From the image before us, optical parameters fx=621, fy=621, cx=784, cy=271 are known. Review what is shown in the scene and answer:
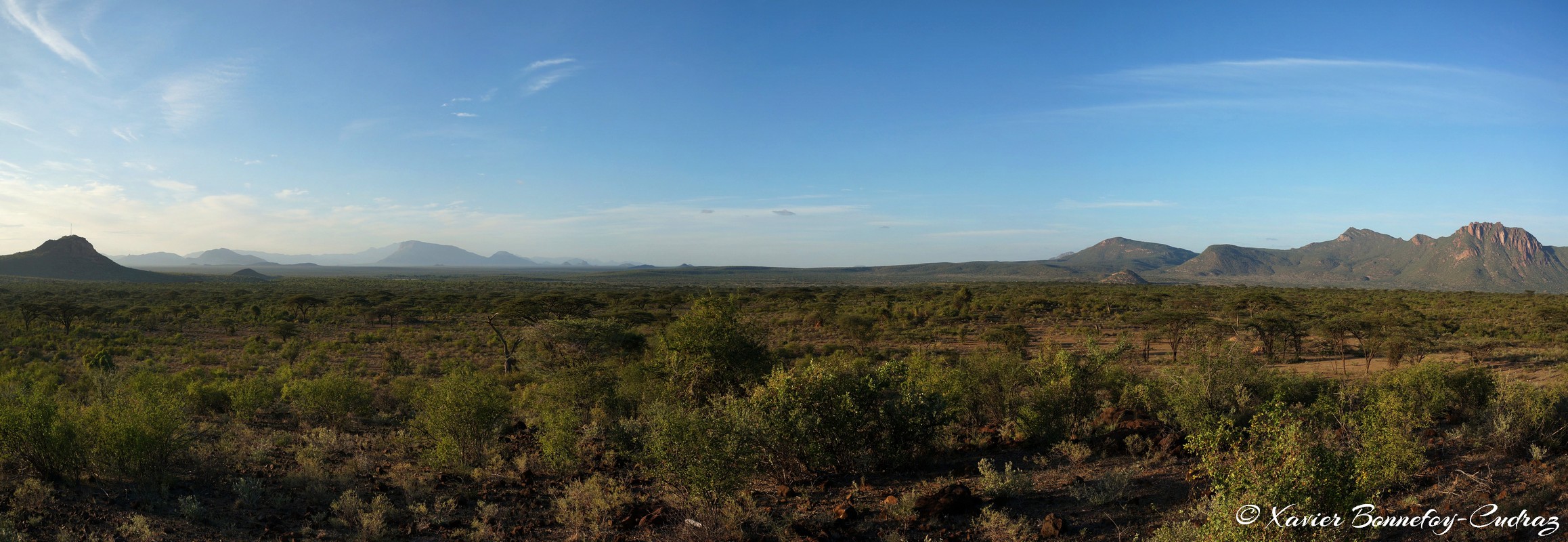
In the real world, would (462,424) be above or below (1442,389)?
below

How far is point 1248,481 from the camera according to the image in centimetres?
610

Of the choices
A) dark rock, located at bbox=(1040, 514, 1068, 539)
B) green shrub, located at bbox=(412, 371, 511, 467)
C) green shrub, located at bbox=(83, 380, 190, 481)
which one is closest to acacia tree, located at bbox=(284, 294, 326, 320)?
green shrub, located at bbox=(83, 380, 190, 481)

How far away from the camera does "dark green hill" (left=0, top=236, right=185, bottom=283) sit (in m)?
135

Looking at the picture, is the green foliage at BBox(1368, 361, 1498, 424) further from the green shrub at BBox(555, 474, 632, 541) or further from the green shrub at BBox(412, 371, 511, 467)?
the green shrub at BBox(412, 371, 511, 467)

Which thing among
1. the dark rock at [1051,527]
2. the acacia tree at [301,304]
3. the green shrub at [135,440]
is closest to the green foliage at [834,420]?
the dark rock at [1051,527]

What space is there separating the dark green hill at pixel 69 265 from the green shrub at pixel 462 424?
168 m

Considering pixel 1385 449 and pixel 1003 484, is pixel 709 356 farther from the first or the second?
pixel 1385 449

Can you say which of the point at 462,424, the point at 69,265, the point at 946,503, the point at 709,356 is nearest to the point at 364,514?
the point at 462,424

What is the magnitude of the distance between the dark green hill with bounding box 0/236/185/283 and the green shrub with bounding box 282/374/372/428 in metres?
162

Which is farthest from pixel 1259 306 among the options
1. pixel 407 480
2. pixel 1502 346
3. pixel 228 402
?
pixel 228 402

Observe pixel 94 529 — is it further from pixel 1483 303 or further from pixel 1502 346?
pixel 1483 303

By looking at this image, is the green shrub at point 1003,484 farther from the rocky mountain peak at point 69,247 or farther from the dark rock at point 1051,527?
the rocky mountain peak at point 69,247

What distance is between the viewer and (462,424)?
455 inches

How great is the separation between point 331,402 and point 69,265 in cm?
19886
